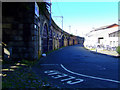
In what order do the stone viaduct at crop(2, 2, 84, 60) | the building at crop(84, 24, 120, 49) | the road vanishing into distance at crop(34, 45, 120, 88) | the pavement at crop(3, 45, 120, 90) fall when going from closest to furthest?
the pavement at crop(3, 45, 120, 90)
the road vanishing into distance at crop(34, 45, 120, 88)
the stone viaduct at crop(2, 2, 84, 60)
the building at crop(84, 24, 120, 49)

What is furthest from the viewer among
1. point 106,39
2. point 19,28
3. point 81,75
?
point 106,39

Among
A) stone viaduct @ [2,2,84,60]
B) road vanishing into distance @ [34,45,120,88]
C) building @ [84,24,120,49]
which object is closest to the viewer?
road vanishing into distance @ [34,45,120,88]

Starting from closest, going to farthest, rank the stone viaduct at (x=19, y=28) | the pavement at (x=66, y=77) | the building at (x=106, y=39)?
the pavement at (x=66, y=77) → the stone viaduct at (x=19, y=28) → the building at (x=106, y=39)

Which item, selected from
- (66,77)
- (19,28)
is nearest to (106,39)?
(19,28)

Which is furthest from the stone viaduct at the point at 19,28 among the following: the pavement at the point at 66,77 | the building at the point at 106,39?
the building at the point at 106,39

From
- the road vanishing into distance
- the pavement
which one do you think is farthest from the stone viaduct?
the pavement

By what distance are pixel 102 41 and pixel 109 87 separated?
24.6m

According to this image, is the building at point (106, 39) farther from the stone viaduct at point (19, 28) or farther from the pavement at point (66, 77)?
the stone viaduct at point (19, 28)

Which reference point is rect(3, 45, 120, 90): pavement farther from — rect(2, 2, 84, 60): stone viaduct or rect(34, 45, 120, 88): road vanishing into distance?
rect(2, 2, 84, 60): stone viaduct

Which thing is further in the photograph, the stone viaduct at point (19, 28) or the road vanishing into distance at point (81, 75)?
the stone viaduct at point (19, 28)

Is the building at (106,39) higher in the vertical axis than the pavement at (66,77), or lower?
higher

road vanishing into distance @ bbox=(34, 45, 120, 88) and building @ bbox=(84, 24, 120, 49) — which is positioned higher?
building @ bbox=(84, 24, 120, 49)

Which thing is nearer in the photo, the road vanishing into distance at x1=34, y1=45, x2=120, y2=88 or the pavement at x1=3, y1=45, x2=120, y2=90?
the pavement at x1=3, y1=45, x2=120, y2=90

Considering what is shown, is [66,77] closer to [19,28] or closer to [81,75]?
[81,75]
